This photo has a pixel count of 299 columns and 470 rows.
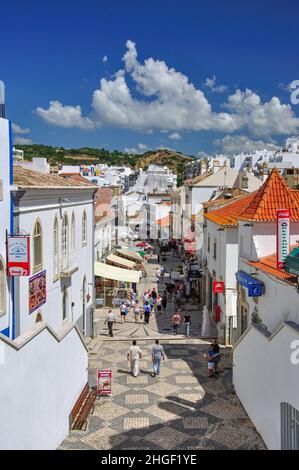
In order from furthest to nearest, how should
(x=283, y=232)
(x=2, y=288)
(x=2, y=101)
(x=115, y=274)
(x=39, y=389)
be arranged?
(x=115, y=274) < (x=283, y=232) < (x=2, y=101) < (x=2, y=288) < (x=39, y=389)

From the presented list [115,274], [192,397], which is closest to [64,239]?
[192,397]

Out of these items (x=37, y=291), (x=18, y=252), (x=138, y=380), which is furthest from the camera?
(x=138, y=380)

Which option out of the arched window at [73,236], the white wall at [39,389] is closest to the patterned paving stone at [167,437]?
the white wall at [39,389]

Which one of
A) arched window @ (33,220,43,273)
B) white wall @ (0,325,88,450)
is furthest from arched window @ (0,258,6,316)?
arched window @ (33,220,43,273)

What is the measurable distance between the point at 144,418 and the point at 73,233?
372 inches

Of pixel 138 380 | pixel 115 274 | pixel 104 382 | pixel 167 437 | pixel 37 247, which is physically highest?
pixel 37 247

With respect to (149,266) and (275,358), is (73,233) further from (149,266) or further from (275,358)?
(149,266)

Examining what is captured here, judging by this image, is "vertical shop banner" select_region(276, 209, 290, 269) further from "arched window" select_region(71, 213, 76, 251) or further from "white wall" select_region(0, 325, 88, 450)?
"arched window" select_region(71, 213, 76, 251)

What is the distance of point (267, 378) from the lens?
11.6 meters

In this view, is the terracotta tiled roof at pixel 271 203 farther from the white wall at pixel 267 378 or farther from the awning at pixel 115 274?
the awning at pixel 115 274

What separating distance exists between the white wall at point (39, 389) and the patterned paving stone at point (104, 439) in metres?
0.66

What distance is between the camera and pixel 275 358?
36.0 ft

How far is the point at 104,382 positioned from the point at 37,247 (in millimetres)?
4767

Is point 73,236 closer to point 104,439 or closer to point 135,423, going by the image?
point 135,423
